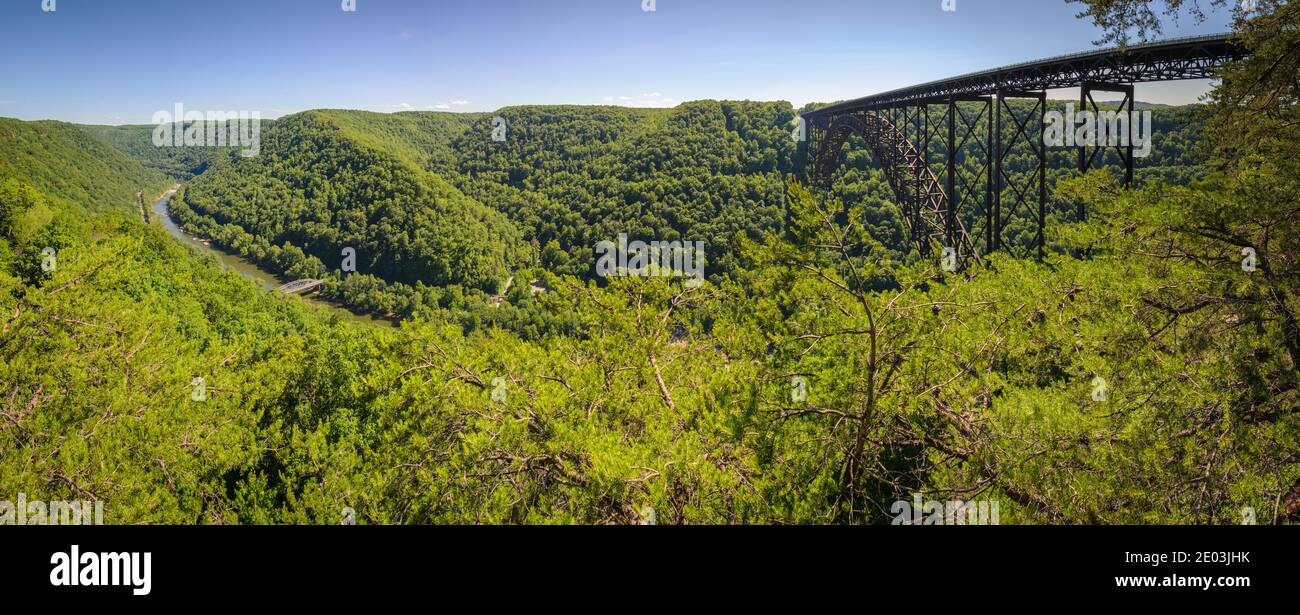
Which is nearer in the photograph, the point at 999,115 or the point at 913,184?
the point at 999,115

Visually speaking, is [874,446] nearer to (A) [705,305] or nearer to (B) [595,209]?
(A) [705,305]

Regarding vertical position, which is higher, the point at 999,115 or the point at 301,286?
the point at 999,115

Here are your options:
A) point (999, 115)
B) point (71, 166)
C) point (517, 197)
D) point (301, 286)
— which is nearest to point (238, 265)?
point (301, 286)

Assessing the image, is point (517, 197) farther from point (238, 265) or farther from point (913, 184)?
point (913, 184)

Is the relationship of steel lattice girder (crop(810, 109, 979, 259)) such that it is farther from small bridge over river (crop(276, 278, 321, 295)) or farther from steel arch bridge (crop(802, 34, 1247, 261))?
small bridge over river (crop(276, 278, 321, 295))

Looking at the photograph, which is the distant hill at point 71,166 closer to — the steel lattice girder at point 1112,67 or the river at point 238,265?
the river at point 238,265

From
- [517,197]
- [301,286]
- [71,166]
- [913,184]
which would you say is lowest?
[301,286]

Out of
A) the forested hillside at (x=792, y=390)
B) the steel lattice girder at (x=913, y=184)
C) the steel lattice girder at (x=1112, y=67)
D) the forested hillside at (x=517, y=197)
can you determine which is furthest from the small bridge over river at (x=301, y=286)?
the steel lattice girder at (x=1112, y=67)

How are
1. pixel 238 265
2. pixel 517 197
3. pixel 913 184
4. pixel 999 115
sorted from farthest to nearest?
pixel 517 197, pixel 238 265, pixel 913 184, pixel 999 115
